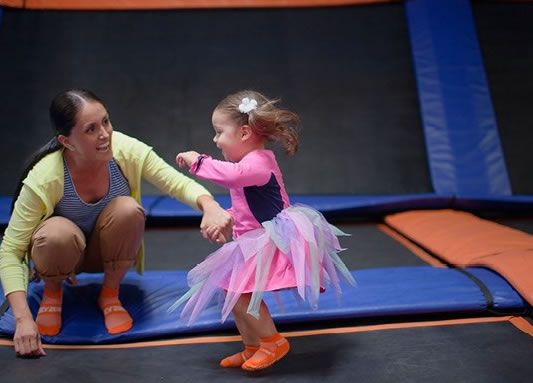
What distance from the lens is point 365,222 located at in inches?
111

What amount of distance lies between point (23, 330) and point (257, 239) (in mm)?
573

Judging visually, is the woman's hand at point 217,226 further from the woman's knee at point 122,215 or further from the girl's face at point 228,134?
the woman's knee at point 122,215

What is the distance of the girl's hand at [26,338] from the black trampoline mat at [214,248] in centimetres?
73

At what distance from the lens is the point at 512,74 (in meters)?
3.29

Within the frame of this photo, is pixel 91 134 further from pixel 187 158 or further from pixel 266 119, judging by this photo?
pixel 266 119

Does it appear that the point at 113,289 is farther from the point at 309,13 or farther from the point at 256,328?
the point at 309,13

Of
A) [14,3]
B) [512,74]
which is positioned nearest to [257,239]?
[512,74]

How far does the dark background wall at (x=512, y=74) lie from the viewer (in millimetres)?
3021

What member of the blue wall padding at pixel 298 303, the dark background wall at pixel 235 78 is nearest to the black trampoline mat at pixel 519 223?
the dark background wall at pixel 235 78

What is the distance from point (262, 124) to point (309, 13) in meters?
2.27

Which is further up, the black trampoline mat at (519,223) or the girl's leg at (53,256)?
the girl's leg at (53,256)

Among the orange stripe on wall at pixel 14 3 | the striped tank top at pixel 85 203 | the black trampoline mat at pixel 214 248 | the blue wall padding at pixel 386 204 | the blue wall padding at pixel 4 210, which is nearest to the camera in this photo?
the striped tank top at pixel 85 203

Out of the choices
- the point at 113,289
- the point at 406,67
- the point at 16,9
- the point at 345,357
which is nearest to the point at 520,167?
the point at 406,67

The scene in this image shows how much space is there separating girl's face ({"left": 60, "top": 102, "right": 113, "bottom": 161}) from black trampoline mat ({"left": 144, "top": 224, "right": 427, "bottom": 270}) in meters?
0.75
